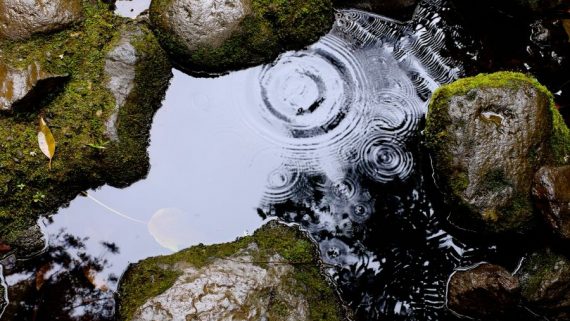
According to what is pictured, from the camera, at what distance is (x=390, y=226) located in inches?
167

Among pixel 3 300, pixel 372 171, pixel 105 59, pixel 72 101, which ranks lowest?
pixel 3 300

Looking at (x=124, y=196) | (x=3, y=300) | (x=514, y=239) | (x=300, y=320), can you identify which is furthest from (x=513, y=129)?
(x=3, y=300)

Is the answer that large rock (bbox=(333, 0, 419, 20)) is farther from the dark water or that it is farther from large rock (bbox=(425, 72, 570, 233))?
large rock (bbox=(425, 72, 570, 233))

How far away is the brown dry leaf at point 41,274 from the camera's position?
4066 mm

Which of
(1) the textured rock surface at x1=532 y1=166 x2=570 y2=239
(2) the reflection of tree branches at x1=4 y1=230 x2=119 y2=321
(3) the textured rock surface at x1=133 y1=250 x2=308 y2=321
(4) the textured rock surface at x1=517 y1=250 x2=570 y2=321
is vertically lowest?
(2) the reflection of tree branches at x1=4 y1=230 x2=119 y2=321

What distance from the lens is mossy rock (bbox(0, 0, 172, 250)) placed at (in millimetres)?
3783

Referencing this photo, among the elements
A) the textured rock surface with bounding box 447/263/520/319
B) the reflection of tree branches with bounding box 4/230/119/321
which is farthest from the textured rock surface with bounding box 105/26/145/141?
the textured rock surface with bounding box 447/263/520/319

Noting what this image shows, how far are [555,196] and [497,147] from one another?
53 cm

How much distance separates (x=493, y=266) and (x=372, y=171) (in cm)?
120

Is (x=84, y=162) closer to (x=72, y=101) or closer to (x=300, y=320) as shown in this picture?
(x=72, y=101)

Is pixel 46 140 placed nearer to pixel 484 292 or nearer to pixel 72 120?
pixel 72 120

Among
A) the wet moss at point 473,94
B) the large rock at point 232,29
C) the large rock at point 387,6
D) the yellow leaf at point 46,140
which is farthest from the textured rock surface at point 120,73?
the wet moss at point 473,94

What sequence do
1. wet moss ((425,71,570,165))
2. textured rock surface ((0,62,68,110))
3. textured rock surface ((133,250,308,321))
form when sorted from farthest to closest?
wet moss ((425,71,570,165))
textured rock surface ((0,62,68,110))
textured rock surface ((133,250,308,321))

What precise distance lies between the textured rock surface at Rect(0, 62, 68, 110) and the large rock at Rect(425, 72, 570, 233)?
9.91ft
